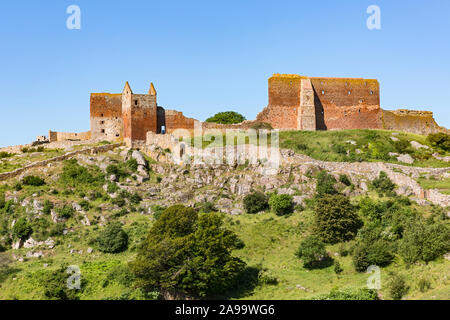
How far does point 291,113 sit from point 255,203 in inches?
750

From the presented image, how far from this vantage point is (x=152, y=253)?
40.2m

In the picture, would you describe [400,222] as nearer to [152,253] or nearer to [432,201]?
[432,201]

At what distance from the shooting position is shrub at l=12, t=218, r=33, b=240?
47094 millimetres

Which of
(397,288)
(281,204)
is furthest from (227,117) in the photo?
(397,288)

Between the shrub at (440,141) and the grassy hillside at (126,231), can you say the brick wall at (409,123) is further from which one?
the grassy hillside at (126,231)

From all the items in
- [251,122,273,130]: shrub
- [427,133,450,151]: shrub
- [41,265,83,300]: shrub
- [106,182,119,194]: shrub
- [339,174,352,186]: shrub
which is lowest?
[41,265,83,300]: shrub

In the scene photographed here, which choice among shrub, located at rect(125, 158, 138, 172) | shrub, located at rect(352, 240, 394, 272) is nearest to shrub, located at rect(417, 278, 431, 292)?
shrub, located at rect(352, 240, 394, 272)

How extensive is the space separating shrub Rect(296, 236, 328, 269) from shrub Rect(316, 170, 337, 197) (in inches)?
277

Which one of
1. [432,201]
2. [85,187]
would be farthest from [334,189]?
[85,187]

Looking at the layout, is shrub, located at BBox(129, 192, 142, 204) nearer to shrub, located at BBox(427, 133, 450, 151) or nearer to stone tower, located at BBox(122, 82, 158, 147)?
stone tower, located at BBox(122, 82, 158, 147)

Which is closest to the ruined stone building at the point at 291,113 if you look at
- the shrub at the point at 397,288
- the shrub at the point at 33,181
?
the shrub at the point at 33,181

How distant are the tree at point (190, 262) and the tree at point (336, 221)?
712 centimetres

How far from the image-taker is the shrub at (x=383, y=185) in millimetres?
48938

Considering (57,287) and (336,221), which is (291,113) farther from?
(57,287)
